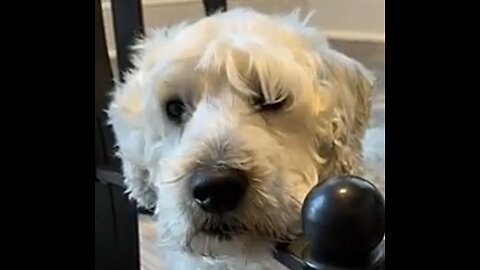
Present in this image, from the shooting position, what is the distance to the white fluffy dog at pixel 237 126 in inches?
39.0

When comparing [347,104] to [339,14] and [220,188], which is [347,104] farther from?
[339,14]

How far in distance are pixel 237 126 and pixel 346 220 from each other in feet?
1.64

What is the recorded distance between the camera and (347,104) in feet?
3.73

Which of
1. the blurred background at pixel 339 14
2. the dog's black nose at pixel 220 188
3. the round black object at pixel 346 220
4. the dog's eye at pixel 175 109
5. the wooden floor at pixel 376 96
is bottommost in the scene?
the wooden floor at pixel 376 96

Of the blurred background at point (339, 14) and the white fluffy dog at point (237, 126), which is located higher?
the white fluffy dog at point (237, 126)

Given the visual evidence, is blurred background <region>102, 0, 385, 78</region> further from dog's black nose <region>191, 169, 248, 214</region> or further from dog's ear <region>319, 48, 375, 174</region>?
dog's black nose <region>191, 169, 248, 214</region>

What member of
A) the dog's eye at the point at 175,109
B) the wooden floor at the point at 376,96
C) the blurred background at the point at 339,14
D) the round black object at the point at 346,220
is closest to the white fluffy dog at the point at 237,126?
the dog's eye at the point at 175,109

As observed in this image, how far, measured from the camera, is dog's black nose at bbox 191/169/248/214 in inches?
37.5

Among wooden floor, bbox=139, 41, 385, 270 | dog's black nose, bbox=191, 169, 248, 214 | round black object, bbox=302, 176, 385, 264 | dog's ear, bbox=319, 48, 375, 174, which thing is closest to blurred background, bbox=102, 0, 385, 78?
wooden floor, bbox=139, 41, 385, 270

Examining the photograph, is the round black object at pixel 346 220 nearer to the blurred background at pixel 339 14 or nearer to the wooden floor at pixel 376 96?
the wooden floor at pixel 376 96
